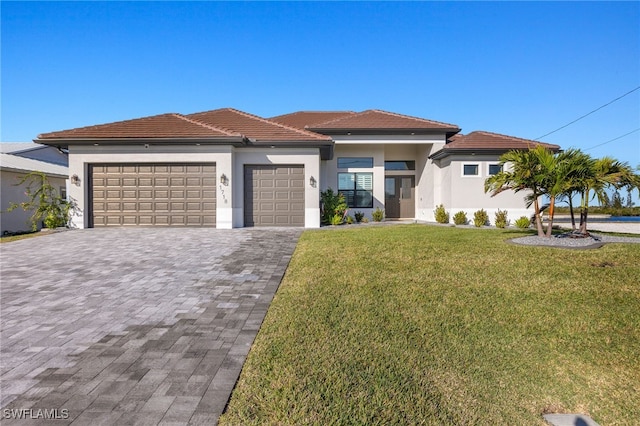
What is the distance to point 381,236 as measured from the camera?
9648 millimetres

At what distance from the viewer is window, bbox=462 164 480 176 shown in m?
15.3

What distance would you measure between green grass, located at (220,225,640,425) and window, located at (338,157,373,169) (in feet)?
36.5

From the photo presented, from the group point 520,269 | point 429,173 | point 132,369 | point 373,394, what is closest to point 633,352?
point 520,269

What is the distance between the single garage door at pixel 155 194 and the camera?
494 inches

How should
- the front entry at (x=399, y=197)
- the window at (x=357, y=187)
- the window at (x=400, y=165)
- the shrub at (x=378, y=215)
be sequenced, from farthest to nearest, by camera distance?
the window at (x=400, y=165) < the front entry at (x=399, y=197) < the window at (x=357, y=187) < the shrub at (x=378, y=215)

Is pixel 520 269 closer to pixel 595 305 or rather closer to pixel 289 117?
pixel 595 305

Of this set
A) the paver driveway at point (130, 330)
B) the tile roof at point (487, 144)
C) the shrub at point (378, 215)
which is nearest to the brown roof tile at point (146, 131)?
the paver driveway at point (130, 330)

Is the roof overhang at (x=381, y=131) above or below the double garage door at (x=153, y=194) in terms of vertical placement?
above

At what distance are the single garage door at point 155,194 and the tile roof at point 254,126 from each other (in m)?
2.53

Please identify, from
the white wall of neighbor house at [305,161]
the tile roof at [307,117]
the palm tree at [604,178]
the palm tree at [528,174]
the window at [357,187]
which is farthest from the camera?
the tile roof at [307,117]

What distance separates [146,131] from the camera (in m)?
12.6

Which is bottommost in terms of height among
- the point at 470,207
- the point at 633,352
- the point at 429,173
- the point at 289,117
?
the point at 633,352

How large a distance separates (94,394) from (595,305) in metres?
6.19

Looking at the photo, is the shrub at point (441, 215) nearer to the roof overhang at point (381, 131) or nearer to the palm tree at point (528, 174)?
the roof overhang at point (381, 131)
